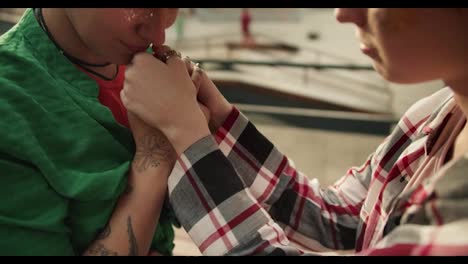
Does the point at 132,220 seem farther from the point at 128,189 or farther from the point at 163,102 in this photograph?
the point at 163,102

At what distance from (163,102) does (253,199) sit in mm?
229

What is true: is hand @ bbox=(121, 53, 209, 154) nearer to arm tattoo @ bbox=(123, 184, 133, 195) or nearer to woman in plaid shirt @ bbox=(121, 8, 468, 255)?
woman in plaid shirt @ bbox=(121, 8, 468, 255)

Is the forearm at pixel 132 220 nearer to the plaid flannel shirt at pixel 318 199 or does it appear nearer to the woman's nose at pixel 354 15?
the plaid flannel shirt at pixel 318 199

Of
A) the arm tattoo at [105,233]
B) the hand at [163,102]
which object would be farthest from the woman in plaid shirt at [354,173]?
the arm tattoo at [105,233]

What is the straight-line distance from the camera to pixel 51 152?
0.74 m

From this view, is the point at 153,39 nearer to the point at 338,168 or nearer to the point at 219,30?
the point at 338,168

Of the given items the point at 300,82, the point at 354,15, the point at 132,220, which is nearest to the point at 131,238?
the point at 132,220

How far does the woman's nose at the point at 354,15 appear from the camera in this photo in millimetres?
659

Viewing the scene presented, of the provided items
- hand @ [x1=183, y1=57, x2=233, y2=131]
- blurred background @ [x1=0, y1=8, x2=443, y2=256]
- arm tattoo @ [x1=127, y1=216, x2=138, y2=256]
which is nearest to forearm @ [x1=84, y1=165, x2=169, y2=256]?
arm tattoo @ [x1=127, y1=216, x2=138, y2=256]

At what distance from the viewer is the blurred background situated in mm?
3096

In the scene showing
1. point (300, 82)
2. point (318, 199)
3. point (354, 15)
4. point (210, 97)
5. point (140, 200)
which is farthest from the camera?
point (300, 82)
